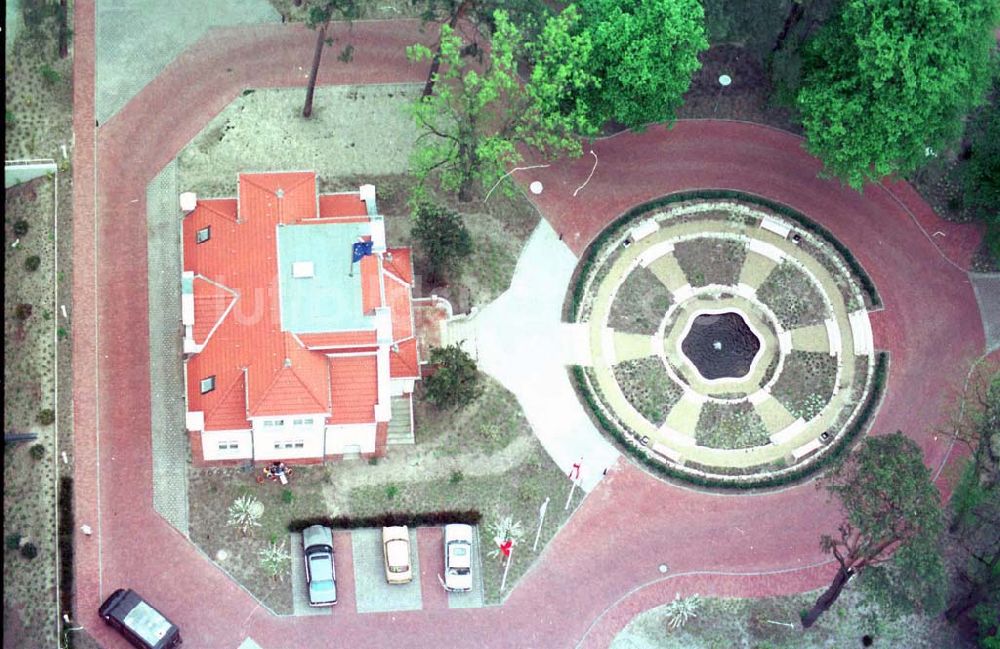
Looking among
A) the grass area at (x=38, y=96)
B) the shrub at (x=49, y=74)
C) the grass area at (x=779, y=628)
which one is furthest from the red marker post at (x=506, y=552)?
the shrub at (x=49, y=74)

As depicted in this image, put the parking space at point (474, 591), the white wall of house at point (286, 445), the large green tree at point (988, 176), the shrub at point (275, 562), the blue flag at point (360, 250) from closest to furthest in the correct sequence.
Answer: the blue flag at point (360, 250)
the white wall of house at point (286, 445)
the shrub at point (275, 562)
the parking space at point (474, 591)
the large green tree at point (988, 176)

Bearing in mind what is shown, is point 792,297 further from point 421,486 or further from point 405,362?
point 421,486

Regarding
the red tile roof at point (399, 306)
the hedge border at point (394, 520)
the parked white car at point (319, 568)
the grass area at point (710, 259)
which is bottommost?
the parked white car at point (319, 568)

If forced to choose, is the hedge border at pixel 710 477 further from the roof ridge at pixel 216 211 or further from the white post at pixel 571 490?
the roof ridge at pixel 216 211

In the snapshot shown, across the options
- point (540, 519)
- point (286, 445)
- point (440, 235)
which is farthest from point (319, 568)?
point (440, 235)

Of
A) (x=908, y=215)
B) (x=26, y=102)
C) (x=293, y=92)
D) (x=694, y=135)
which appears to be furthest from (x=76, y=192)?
(x=908, y=215)

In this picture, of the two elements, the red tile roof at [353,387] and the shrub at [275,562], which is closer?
the red tile roof at [353,387]

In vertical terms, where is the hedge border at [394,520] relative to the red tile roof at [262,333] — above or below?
below

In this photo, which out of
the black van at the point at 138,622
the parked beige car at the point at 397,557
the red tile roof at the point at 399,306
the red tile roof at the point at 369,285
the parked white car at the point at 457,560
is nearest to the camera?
the black van at the point at 138,622
